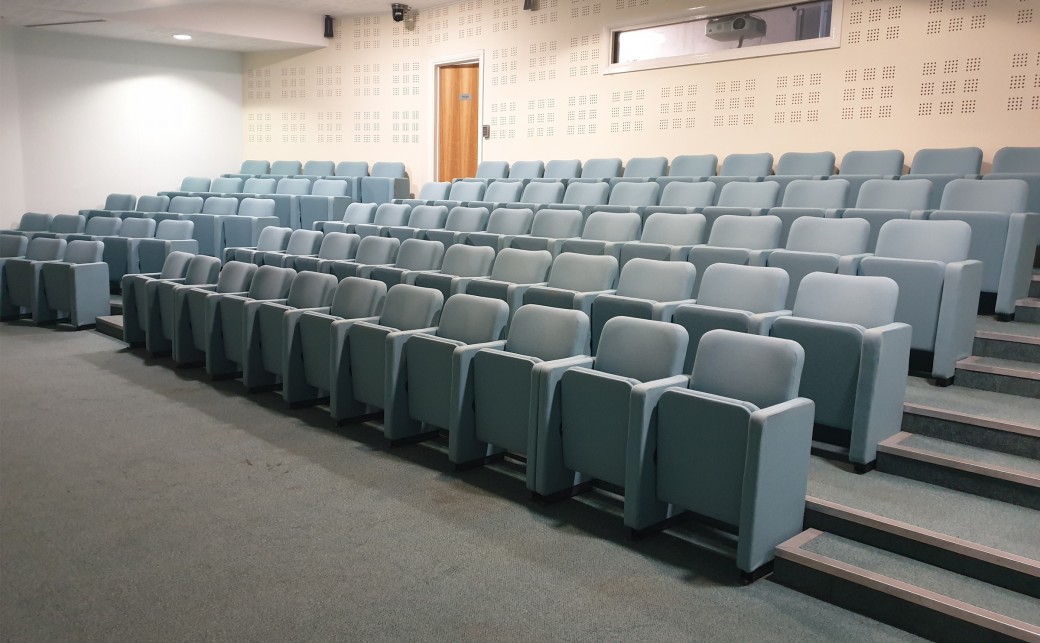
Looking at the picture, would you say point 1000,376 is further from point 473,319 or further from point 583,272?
point 473,319

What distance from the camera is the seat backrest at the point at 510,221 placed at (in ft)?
11.9

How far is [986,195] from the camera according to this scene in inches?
110

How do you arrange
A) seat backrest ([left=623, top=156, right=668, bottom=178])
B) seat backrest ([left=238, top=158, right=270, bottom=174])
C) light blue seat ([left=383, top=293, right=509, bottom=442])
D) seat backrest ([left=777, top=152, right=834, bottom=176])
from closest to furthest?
light blue seat ([left=383, top=293, right=509, bottom=442]), seat backrest ([left=777, top=152, right=834, bottom=176]), seat backrest ([left=623, top=156, right=668, bottom=178]), seat backrest ([left=238, top=158, right=270, bottom=174])

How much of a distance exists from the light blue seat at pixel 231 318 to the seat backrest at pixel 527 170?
2359mm

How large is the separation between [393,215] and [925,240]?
110 inches

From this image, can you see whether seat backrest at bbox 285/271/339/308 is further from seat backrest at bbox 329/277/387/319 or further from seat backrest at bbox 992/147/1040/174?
seat backrest at bbox 992/147/1040/174

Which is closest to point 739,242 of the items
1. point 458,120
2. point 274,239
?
point 274,239

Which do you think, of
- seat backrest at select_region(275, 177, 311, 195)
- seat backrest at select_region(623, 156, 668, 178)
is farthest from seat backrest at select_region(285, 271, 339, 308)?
seat backrest at select_region(275, 177, 311, 195)

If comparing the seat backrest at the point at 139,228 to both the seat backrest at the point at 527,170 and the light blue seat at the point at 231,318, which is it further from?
the seat backrest at the point at 527,170

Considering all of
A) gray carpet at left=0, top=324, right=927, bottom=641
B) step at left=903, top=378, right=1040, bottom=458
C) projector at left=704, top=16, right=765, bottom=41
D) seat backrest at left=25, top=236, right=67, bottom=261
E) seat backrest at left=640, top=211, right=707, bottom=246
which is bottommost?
gray carpet at left=0, top=324, right=927, bottom=641

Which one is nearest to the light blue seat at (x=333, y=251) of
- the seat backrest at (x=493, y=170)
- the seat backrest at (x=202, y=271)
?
the seat backrest at (x=202, y=271)

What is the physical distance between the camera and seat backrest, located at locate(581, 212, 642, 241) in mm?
3186

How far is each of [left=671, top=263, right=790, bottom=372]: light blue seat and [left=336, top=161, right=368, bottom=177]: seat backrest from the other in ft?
14.6

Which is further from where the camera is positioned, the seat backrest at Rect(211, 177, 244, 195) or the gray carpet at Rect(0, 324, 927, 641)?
the seat backrest at Rect(211, 177, 244, 195)
